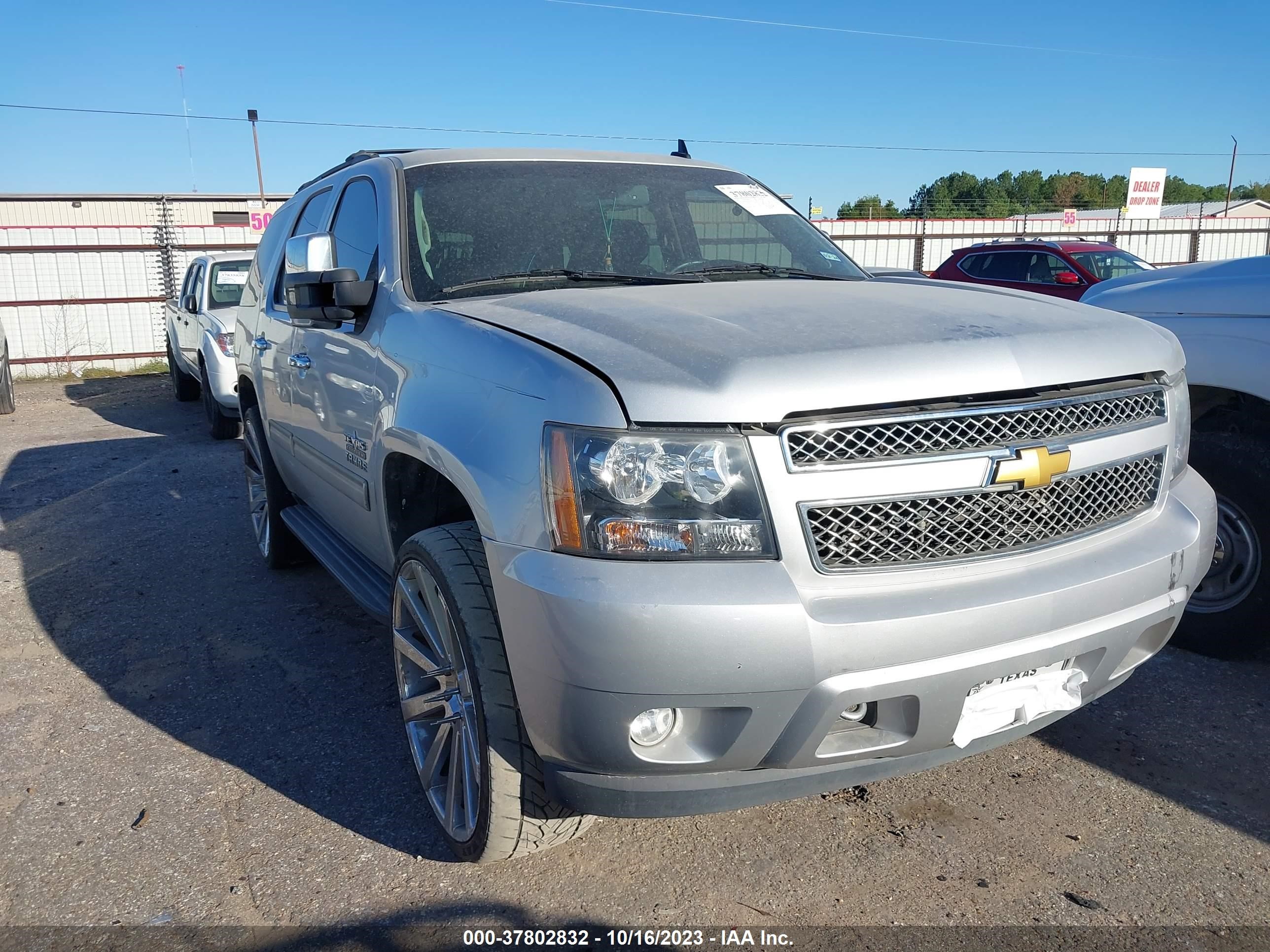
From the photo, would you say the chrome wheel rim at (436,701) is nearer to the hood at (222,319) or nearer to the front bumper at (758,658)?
the front bumper at (758,658)

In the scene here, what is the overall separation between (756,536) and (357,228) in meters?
2.39

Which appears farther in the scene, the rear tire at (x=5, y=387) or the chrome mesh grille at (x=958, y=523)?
the rear tire at (x=5, y=387)

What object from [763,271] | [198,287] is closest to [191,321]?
[198,287]

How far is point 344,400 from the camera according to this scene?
3.38 m

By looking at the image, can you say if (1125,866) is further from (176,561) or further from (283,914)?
(176,561)

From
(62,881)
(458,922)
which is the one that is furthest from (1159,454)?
(62,881)

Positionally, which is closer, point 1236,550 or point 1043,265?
point 1236,550

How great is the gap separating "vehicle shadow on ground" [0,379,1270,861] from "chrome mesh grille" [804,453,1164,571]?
3.76ft

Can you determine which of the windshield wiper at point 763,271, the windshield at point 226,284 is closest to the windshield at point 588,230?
the windshield wiper at point 763,271

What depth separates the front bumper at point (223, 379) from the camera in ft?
31.0

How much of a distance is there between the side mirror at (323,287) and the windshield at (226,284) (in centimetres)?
775

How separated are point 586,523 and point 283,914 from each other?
4.33ft

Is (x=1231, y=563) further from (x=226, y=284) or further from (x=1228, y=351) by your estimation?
(x=226, y=284)

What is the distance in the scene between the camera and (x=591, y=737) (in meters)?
2.04
